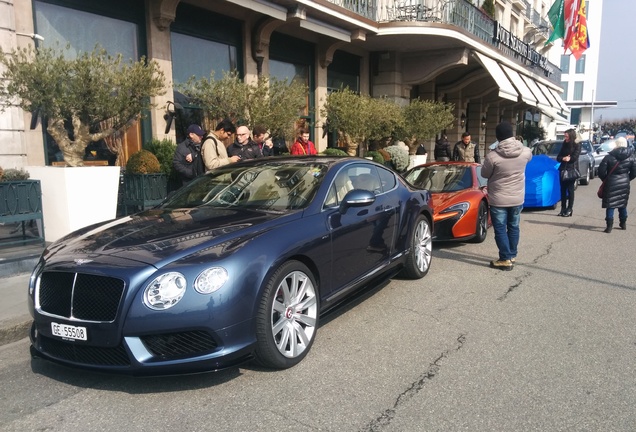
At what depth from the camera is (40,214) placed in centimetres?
639

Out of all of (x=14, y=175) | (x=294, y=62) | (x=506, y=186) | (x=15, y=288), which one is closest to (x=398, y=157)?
(x=294, y=62)

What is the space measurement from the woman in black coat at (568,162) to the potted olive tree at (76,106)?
8.48 meters

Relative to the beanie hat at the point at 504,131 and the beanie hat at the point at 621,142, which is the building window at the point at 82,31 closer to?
the beanie hat at the point at 504,131

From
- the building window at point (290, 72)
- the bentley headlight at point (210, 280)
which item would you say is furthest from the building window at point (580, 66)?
the bentley headlight at point (210, 280)

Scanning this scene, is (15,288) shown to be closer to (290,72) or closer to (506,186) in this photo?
(506,186)

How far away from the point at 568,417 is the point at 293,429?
1.62m

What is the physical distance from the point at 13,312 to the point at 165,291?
2.52 meters

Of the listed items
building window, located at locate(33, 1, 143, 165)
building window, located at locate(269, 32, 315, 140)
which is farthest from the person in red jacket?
building window, located at locate(269, 32, 315, 140)

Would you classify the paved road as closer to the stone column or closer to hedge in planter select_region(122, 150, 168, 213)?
hedge in planter select_region(122, 150, 168, 213)

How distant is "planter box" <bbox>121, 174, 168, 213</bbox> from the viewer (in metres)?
8.26

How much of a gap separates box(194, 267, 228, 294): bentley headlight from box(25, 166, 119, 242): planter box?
177 inches

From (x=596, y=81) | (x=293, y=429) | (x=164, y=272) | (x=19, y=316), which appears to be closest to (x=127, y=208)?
(x=19, y=316)

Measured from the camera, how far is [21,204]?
6219 mm

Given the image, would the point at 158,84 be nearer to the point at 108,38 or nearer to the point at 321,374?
the point at 108,38
